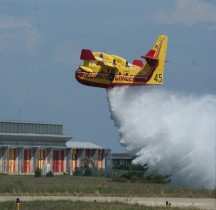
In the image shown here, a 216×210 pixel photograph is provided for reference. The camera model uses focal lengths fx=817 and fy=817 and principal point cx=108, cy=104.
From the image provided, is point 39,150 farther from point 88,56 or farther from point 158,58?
point 88,56

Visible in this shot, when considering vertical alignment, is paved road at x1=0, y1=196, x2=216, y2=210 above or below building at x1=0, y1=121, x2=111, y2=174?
below

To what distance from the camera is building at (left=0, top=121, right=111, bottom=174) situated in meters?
125

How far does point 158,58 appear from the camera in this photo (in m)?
63.6

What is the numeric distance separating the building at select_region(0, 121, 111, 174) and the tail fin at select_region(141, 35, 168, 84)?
6230 cm

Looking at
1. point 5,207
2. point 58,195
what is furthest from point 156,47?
Result: point 5,207

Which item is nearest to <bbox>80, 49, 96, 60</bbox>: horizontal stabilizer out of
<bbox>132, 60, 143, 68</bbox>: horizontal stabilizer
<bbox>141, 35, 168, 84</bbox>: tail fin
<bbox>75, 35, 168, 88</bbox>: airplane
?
<bbox>75, 35, 168, 88</bbox>: airplane

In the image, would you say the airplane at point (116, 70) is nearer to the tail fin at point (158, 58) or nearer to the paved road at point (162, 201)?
the tail fin at point (158, 58)

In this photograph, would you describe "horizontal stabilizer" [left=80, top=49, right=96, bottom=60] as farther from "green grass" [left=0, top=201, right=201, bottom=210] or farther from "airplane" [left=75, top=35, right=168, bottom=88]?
"green grass" [left=0, top=201, right=201, bottom=210]

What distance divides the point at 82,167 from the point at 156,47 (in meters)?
72.4

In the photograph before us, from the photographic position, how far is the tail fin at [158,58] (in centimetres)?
6287

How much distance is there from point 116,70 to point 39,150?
7075cm

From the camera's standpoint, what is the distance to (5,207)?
49.4 metres

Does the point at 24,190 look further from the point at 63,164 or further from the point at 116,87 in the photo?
the point at 63,164

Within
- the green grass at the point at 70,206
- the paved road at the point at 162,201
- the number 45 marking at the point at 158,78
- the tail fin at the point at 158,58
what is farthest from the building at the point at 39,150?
the green grass at the point at 70,206
